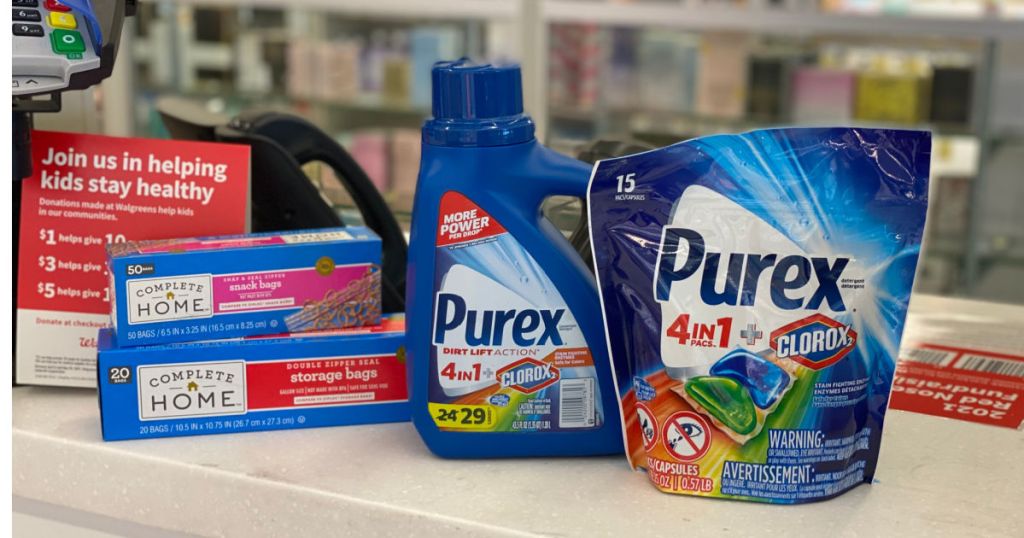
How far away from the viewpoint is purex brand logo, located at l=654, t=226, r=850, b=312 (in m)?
0.78

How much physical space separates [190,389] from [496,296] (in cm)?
26

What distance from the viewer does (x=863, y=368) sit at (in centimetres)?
80

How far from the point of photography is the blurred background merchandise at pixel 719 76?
3.23 meters

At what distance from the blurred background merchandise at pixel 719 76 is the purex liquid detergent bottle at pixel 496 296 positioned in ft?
7.22

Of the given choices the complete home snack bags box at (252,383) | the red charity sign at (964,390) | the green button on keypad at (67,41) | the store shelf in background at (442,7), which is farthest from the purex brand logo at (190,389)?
→ the store shelf in background at (442,7)

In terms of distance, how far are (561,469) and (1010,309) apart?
704mm

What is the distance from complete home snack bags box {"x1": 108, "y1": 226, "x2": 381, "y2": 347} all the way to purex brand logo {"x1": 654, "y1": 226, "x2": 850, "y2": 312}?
0.94 ft

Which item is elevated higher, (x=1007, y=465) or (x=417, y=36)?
(x=417, y=36)

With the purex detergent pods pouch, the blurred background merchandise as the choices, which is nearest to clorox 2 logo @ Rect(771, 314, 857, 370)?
the purex detergent pods pouch

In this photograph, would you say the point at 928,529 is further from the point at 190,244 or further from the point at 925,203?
the point at 190,244

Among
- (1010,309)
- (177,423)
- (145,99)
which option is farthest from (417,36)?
(177,423)

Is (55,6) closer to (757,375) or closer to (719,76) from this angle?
(757,375)

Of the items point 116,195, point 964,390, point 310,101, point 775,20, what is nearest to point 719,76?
point 775,20

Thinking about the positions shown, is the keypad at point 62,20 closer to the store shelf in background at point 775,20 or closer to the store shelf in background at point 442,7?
the store shelf in background at point 442,7
